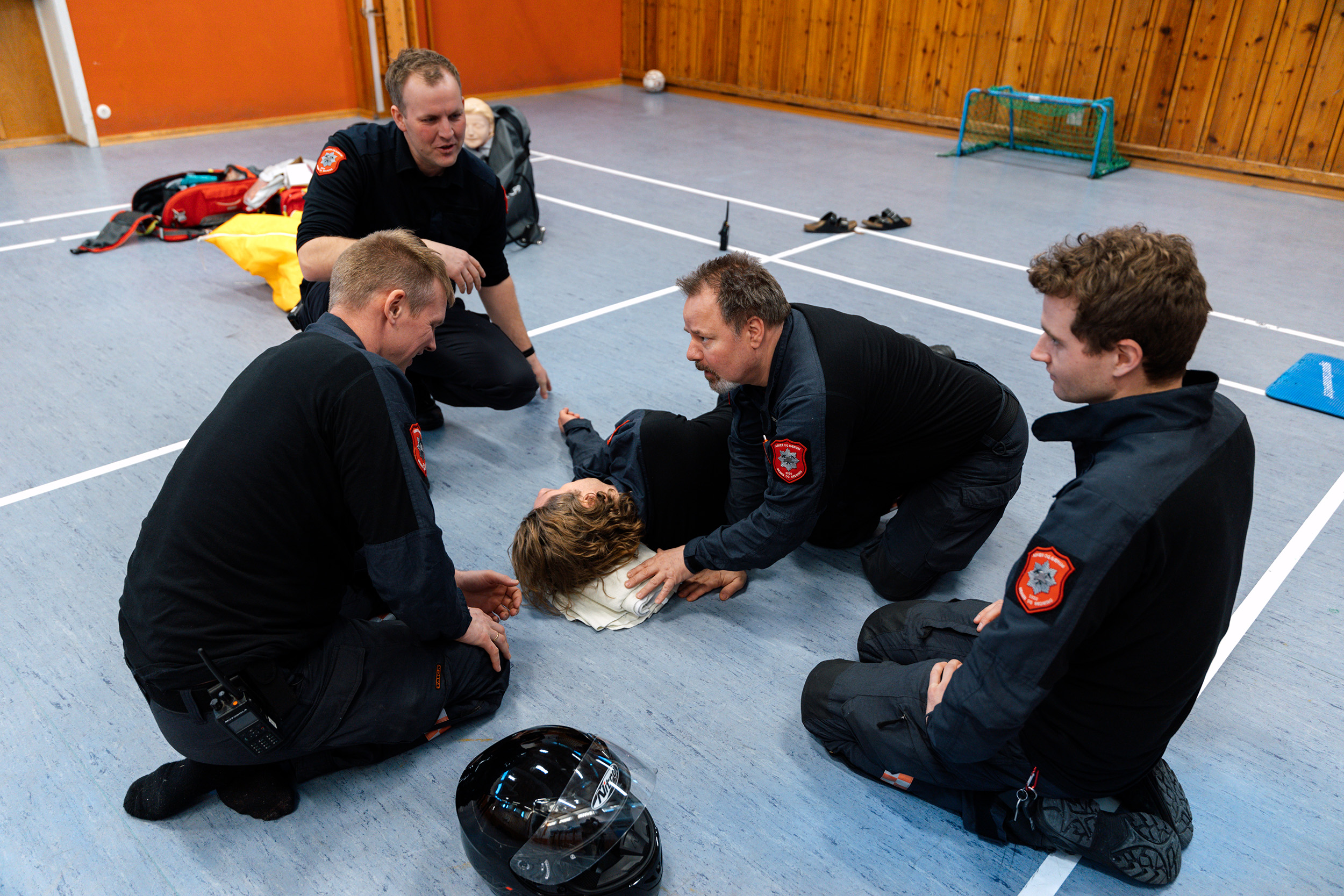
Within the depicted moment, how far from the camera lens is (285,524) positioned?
2096 mm

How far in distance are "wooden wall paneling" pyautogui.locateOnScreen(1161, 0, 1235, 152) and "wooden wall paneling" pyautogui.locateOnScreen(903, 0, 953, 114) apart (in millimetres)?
2592

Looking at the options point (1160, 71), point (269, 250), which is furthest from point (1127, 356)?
point (1160, 71)

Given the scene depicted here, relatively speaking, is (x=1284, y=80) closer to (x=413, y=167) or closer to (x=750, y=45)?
(x=750, y=45)

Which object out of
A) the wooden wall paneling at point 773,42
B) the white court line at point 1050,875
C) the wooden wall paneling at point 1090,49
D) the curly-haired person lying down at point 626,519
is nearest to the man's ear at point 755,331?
the curly-haired person lying down at point 626,519

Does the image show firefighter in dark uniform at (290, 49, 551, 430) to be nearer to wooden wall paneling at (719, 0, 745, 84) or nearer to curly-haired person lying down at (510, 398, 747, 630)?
curly-haired person lying down at (510, 398, 747, 630)

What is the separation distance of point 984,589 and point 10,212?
7.63 m

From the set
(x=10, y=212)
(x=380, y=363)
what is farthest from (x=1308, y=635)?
(x=10, y=212)

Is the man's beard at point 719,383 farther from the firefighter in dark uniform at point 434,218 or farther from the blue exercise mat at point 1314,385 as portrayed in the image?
the blue exercise mat at point 1314,385

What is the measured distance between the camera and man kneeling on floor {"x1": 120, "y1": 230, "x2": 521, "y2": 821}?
2055 mm

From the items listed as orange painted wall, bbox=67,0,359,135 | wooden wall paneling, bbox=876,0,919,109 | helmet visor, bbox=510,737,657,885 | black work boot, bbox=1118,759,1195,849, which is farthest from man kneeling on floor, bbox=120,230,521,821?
wooden wall paneling, bbox=876,0,919,109

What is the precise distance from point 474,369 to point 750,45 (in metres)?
9.56

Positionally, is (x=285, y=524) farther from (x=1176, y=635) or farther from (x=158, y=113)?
(x=158, y=113)

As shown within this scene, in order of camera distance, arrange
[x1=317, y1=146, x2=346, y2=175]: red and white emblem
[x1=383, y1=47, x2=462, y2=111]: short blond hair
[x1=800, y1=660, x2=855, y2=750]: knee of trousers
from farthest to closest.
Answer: [x1=317, y1=146, x2=346, y2=175]: red and white emblem
[x1=383, y1=47, x2=462, y2=111]: short blond hair
[x1=800, y1=660, x2=855, y2=750]: knee of trousers

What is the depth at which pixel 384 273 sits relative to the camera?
7.58 ft
